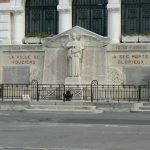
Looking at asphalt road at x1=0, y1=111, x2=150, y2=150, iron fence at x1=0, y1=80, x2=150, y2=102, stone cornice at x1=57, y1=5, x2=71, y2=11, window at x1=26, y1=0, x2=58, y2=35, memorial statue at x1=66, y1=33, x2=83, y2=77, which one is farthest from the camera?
window at x1=26, y1=0, x2=58, y2=35

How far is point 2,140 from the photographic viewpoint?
15.5 meters

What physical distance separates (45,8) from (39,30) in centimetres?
161

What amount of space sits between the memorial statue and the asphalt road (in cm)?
1068

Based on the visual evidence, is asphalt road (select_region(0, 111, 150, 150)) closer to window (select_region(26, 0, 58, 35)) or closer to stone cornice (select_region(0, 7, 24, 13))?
stone cornice (select_region(0, 7, 24, 13))

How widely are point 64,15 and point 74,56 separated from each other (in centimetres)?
663

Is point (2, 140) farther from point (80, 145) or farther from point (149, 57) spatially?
point (149, 57)

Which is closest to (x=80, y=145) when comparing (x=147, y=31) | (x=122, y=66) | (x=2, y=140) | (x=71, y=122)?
(x=2, y=140)

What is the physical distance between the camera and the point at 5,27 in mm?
40031

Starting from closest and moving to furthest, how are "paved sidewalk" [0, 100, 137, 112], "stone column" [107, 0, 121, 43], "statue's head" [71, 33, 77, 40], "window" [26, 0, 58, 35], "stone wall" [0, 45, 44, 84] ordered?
1. "paved sidewalk" [0, 100, 137, 112]
2. "statue's head" [71, 33, 77, 40]
3. "stone wall" [0, 45, 44, 84]
4. "stone column" [107, 0, 121, 43]
5. "window" [26, 0, 58, 35]

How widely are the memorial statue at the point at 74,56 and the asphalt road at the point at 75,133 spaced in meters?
10.7

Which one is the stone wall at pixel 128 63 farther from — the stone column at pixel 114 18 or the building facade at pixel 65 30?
the stone column at pixel 114 18

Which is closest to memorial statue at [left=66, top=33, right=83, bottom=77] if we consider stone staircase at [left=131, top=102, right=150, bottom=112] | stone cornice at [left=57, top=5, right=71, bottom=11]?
stone cornice at [left=57, top=5, right=71, bottom=11]

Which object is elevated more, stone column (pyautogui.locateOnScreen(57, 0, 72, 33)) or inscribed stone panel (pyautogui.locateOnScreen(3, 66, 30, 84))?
stone column (pyautogui.locateOnScreen(57, 0, 72, 33))

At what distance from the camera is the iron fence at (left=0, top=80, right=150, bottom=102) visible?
1277 inches
